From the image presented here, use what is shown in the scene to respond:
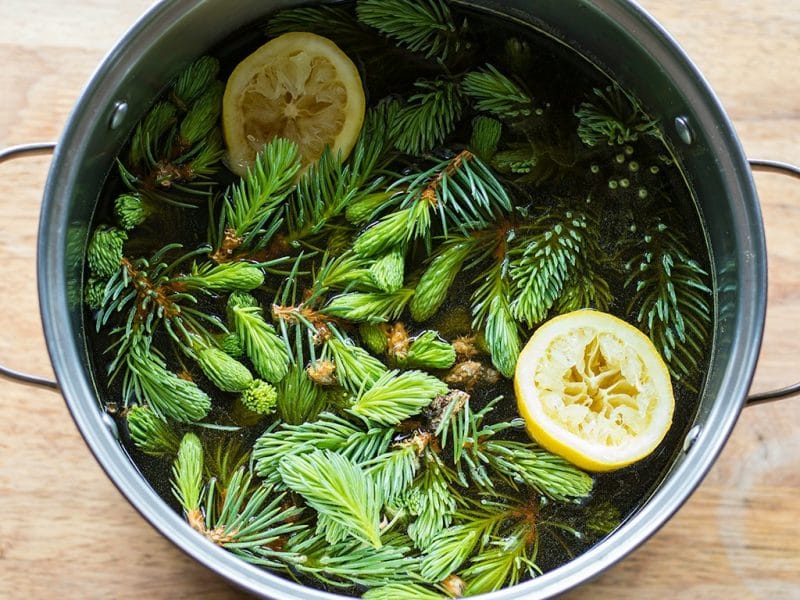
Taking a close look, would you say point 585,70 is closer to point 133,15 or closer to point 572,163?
point 572,163

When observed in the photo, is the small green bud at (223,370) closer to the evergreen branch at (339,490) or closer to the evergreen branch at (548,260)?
the evergreen branch at (339,490)

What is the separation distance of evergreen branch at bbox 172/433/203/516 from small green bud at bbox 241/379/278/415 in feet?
0.23

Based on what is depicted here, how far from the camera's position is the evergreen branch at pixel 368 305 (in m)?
0.90

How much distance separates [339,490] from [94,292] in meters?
0.34

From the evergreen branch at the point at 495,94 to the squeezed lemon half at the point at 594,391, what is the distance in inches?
9.6

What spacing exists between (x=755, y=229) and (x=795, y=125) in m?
0.24

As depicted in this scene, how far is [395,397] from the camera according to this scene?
0.88 metres

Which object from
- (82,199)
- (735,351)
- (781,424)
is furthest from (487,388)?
(82,199)

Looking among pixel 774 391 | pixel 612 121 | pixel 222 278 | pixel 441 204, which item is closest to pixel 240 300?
pixel 222 278

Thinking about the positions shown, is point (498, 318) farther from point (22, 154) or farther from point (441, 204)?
point (22, 154)

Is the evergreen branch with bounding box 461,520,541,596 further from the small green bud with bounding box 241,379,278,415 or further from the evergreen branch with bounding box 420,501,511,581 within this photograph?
the small green bud with bounding box 241,379,278,415

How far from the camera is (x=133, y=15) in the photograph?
101 cm

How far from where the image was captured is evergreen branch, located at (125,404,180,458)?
0.90 metres

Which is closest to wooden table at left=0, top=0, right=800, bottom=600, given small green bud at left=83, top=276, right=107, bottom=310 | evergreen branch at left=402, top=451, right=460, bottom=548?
small green bud at left=83, top=276, right=107, bottom=310
